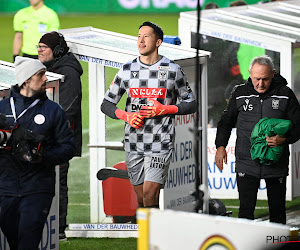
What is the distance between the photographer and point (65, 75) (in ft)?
31.9

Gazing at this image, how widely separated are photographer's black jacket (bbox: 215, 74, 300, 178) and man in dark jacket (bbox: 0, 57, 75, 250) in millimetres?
1895

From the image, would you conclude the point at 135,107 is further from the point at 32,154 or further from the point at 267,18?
the point at 267,18

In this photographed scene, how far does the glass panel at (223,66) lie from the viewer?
12906 mm

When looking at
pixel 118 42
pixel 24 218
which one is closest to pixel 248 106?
pixel 24 218

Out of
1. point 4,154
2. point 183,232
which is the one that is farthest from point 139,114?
point 183,232

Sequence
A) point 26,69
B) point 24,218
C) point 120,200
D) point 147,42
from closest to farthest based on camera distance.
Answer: point 24,218 → point 26,69 → point 147,42 → point 120,200

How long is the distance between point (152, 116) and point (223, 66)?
16.0ft

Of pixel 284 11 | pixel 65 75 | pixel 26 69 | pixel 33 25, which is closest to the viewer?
pixel 26 69

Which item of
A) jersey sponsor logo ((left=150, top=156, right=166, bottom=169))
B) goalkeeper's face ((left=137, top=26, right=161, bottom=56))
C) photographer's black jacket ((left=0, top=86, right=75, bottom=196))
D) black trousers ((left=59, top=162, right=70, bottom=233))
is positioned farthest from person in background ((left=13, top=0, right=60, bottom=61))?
photographer's black jacket ((left=0, top=86, right=75, bottom=196))

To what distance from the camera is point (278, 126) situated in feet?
27.4

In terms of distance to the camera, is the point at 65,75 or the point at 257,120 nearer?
the point at 257,120

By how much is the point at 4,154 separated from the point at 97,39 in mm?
3753

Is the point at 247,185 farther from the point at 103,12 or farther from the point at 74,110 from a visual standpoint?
the point at 103,12

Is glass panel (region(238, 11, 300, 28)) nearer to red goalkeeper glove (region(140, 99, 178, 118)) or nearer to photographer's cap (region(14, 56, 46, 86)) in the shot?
red goalkeeper glove (region(140, 99, 178, 118))
